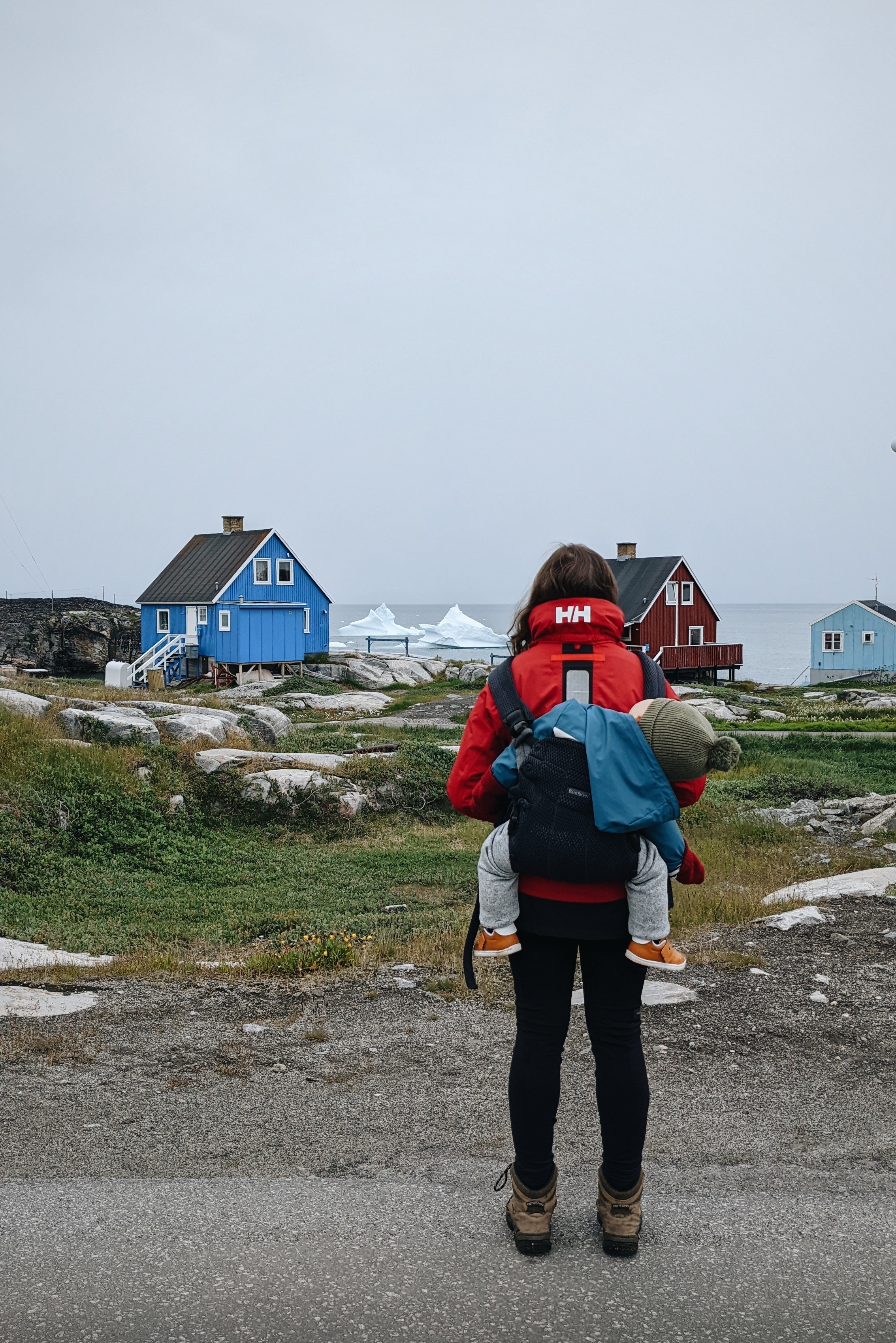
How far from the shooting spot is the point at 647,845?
3.03 metres

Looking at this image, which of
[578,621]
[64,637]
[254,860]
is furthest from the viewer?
[64,637]

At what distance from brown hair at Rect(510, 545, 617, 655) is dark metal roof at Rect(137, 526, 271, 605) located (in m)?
38.5

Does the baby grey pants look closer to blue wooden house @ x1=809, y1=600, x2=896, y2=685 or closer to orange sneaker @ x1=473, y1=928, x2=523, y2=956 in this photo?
orange sneaker @ x1=473, y1=928, x2=523, y2=956

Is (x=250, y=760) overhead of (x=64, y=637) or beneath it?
beneath

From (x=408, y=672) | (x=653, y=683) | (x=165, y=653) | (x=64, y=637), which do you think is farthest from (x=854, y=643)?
(x=653, y=683)

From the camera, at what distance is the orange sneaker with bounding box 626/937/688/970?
2930 millimetres

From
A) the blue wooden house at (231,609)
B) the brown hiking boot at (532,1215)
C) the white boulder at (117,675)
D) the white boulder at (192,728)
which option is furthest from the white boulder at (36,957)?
the blue wooden house at (231,609)

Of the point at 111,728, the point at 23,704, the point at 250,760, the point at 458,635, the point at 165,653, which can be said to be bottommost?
the point at 250,760

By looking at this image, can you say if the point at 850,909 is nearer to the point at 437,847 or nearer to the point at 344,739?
the point at 437,847

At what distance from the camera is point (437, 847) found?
39.0ft

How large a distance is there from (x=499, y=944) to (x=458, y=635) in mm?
88764

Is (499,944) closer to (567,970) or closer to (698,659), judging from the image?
(567,970)

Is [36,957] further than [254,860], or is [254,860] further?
[254,860]

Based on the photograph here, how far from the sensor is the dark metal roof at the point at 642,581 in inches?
1842
